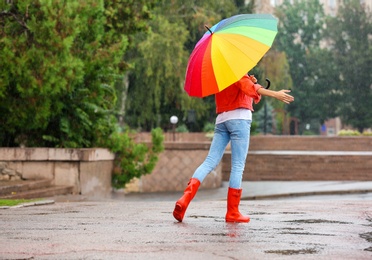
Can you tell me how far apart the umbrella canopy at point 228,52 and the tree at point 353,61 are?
70219mm

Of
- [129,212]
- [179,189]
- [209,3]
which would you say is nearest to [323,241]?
[129,212]

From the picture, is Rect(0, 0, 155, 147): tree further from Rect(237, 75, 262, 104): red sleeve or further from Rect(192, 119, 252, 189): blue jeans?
Rect(237, 75, 262, 104): red sleeve

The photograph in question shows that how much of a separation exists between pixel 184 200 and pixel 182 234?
1.10 meters

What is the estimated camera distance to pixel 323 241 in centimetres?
696

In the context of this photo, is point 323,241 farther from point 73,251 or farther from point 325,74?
point 325,74

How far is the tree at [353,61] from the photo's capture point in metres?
78.8

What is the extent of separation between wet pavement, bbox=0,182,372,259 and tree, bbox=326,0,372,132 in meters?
68.8

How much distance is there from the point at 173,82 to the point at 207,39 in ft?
104

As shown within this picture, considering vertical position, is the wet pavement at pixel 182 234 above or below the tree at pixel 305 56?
below

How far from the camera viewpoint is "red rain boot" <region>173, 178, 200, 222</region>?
28.0ft

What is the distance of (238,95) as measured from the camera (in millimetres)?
8820

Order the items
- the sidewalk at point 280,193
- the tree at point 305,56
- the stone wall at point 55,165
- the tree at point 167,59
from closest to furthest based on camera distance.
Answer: the stone wall at point 55,165
the sidewalk at point 280,193
the tree at point 167,59
the tree at point 305,56

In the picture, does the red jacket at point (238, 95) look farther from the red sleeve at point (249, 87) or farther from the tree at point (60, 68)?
the tree at point (60, 68)

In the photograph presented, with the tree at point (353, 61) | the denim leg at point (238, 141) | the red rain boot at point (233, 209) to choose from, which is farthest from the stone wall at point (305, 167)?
the tree at point (353, 61)
